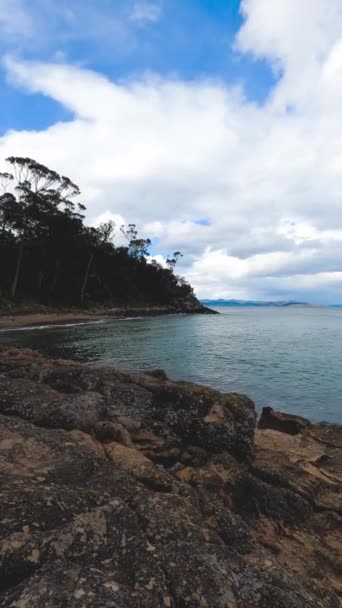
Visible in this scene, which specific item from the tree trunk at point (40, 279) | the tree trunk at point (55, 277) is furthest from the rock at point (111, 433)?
the tree trunk at point (55, 277)

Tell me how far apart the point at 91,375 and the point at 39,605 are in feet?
25.1

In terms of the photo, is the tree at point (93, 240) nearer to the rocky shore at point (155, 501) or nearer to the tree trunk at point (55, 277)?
the tree trunk at point (55, 277)

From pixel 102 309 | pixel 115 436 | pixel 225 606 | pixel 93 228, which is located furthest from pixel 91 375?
pixel 93 228

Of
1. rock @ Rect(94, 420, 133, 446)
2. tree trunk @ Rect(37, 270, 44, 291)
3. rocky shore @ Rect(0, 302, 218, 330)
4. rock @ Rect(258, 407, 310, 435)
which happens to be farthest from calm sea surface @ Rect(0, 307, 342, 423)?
tree trunk @ Rect(37, 270, 44, 291)

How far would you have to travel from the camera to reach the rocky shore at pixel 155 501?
311 cm

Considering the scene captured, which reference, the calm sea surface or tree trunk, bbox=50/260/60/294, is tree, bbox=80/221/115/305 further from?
the calm sea surface

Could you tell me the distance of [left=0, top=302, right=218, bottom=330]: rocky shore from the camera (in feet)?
158

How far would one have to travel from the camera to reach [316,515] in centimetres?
686

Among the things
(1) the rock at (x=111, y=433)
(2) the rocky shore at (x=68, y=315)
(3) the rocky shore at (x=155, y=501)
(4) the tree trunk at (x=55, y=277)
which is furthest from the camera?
(4) the tree trunk at (x=55, y=277)

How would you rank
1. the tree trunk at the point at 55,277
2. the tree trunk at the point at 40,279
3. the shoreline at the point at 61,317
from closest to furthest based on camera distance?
1. the shoreline at the point at 61,317
2. the tree trunk at the point at 40,279
3. the tree trunk at the point at 55,277

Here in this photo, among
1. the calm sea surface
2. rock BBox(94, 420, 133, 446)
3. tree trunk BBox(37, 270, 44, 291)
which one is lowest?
the calm sea surface

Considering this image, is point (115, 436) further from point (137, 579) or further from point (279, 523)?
point (137, 579)

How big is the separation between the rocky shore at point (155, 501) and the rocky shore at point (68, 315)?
40504 millimetres

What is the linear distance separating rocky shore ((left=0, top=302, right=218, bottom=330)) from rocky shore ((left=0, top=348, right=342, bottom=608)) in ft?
133
